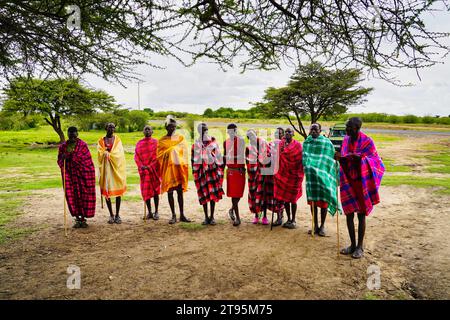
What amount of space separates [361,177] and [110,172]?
468cm

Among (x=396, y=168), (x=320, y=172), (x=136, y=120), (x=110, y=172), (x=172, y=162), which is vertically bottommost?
(x=396, y=168)

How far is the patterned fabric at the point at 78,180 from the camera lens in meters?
6.08

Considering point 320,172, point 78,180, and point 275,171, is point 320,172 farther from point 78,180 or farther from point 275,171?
point 78,180

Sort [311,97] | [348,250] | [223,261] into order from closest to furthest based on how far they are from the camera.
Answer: [223,261] → [348,250] → [311,97]

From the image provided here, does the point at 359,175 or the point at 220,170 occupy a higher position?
the point at 359,175

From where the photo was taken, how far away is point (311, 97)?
2292cm

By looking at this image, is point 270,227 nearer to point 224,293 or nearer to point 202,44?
point 224,293

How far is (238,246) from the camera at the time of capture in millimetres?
5109

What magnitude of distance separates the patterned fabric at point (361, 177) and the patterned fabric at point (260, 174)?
1765 mm

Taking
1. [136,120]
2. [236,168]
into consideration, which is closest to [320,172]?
[236,168]

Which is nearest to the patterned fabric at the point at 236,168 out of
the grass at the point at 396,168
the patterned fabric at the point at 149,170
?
the patterned fabric at the point at 149,170

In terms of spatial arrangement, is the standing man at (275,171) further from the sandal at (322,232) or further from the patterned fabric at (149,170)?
the patterned fabric at (149,170)

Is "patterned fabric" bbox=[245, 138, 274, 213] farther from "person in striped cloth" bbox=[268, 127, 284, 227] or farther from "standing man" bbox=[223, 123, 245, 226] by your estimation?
"standing man" bbox=[223, 123, 245, 226]
